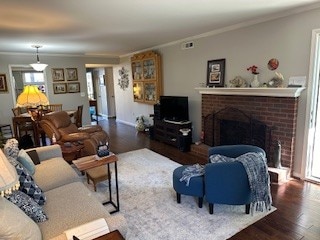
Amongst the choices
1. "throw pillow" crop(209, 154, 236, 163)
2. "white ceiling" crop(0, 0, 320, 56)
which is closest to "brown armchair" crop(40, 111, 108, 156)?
"white ceiling" crop(0, 0, 320, 56)

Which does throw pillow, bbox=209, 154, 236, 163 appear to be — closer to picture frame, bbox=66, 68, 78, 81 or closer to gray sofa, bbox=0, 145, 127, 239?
gray sofa, bbox=0, 145, 127, 239

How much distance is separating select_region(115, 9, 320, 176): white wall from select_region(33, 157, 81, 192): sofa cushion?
315cm

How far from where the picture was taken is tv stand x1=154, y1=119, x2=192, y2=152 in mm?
4816

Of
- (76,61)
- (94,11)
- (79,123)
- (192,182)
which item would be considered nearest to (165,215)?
(192,182)

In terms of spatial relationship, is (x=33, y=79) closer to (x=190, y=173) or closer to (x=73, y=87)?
(x=73, y=87)

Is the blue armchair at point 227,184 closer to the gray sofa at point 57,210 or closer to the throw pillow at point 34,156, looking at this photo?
the gray sofa at point 57,210

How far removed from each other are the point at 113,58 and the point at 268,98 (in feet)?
18.4

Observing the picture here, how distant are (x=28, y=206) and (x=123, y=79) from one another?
648 cm

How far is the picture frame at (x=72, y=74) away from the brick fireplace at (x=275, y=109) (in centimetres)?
486

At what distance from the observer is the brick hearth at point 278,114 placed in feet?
10.8

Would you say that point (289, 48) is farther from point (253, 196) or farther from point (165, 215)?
point (165, 215)

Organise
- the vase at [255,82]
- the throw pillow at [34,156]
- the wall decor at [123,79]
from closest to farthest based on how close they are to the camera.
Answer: the throw pillow at [34,156]
the vase at [255,82]
the wall decor at [123,79]

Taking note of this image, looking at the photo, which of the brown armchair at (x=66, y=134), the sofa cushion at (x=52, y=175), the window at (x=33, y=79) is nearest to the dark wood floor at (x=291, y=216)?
the sofa cushion at (x=52, y=175)

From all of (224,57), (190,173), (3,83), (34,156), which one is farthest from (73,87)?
(190,173)
